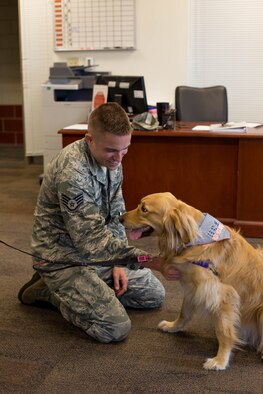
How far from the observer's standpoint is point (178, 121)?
4.90 meters

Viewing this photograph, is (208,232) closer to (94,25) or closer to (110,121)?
(110,121)

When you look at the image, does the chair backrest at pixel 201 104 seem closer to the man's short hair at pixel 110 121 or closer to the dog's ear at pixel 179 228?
the man's short hair at pixel 110 121

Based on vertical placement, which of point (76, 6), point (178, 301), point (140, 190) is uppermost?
point (76, 6)

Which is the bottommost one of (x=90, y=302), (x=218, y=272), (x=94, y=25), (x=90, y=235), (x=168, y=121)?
(x=90, y=302)

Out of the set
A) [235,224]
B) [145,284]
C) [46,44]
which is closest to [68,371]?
[145,284]

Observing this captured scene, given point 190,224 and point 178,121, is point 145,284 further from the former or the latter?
point 178,121

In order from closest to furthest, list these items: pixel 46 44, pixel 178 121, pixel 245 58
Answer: pixel 178 121 → pixel 245 58 → pixel 46 44

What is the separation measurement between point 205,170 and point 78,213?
1.92m

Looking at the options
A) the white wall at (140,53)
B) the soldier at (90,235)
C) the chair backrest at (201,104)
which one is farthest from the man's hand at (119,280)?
the white wall at (140,53)

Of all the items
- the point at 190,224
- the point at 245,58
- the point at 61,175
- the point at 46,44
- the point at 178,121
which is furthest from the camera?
the point at 46,44

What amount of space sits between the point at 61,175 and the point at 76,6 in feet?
13.7

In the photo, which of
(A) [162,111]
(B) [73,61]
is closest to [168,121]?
(A) [162,111]

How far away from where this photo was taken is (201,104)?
507 cm

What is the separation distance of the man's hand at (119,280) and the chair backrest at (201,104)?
108 inches
